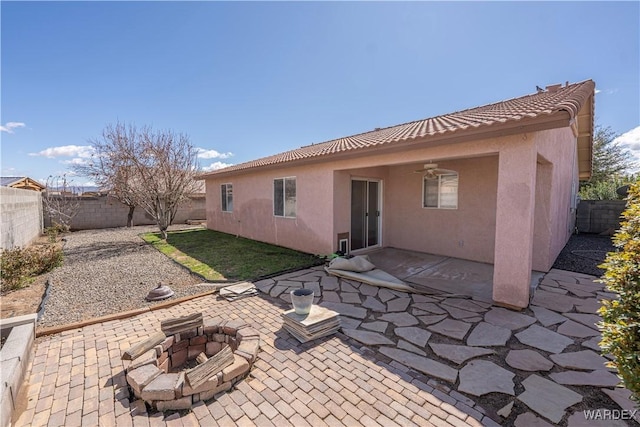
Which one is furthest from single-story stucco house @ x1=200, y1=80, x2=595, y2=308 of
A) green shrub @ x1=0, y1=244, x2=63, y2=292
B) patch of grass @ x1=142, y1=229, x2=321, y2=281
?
green shrub @ x1=0, y1=244, x2=63, y2=292

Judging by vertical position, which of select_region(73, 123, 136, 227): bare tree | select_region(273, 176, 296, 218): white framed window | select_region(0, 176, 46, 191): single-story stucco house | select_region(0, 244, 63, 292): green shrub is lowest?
select_region(0, 244, 63, 292): green shrub

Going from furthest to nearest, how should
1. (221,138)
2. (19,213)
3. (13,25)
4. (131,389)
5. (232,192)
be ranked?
(221,138) → (232,192) → (19,213) → (13,25) → (131,389)

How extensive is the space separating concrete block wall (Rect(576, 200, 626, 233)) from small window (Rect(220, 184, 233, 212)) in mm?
17924

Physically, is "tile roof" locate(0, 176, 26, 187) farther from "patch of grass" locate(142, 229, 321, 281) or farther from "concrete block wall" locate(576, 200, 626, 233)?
"concrete block wall" locate(576, 200, 626, 233)

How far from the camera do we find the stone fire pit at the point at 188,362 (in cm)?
266

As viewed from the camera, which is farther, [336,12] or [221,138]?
[221,138]

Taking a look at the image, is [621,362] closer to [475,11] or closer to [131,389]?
[131,389]

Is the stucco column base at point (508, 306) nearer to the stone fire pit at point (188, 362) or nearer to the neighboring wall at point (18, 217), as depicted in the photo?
the stone fire pit at point (188, 362)

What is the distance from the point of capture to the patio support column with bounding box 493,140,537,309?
15.1 feet

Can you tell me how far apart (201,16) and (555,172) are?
11.2m

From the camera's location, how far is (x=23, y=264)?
645 cm

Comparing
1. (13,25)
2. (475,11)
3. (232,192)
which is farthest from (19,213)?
(475,11)

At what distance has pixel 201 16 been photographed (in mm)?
8461
